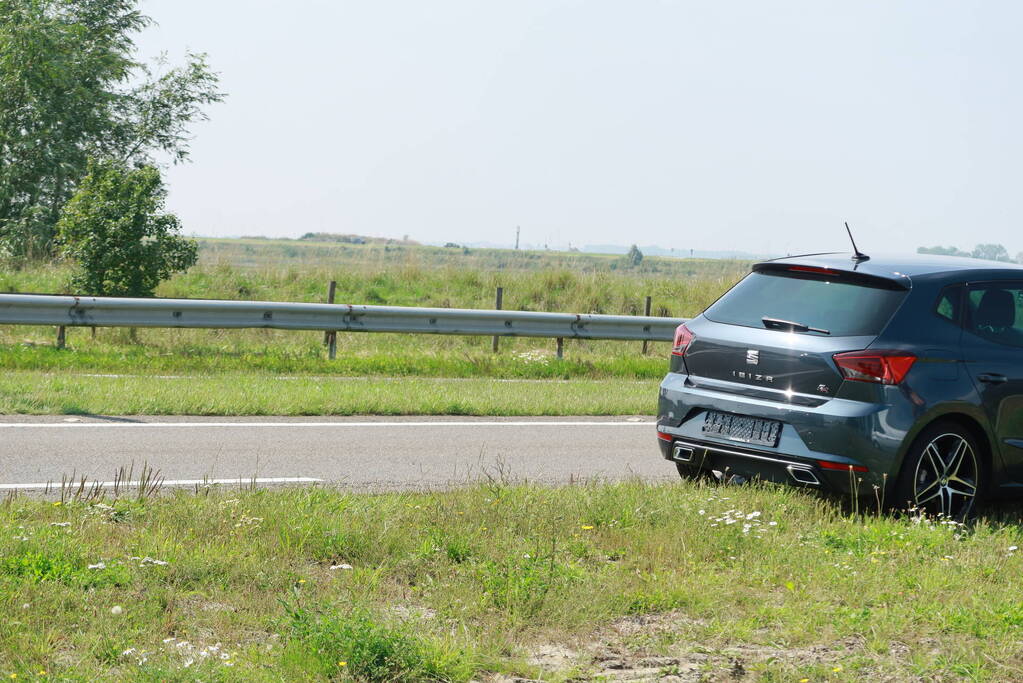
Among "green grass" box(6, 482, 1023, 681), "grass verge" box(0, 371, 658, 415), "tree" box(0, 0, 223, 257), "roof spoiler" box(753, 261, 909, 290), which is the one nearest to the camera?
"green grass" box(6, 482, 1023, 681)

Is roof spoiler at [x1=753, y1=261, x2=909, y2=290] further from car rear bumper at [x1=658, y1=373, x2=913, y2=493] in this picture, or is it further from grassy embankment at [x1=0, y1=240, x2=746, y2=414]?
grassy embankment at [x1=0, y1=240, x2=746, y2=414]

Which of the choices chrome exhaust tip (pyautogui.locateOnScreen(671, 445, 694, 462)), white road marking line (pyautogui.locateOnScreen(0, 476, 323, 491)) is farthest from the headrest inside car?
white road marking line (pyautogui.locateOnScreen(0, 476, 323, 491))

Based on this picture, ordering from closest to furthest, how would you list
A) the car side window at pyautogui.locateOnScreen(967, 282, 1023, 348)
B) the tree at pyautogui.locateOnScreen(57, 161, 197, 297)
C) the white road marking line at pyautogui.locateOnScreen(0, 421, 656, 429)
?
1. the car side window at pyautogui.locateOnScreen(967, 282, 1023, 348)
2. the white road marking line at pyautogui.locateOnScreen(0, 421, 656, 429)
3. the tree at pyautogui.locateOnScreen(57, 161, 197, 297)

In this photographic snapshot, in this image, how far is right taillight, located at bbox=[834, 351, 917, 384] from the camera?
Answer: 22.0 ft

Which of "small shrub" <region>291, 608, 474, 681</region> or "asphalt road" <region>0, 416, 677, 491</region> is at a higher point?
"small shrub" <region>291, 608, 474, 681</region>

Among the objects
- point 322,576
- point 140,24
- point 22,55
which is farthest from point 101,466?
point 140,24

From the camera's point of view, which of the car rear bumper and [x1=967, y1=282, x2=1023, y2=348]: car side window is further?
[x1=967, y1=282, x2=1023, y2=348]: car side window

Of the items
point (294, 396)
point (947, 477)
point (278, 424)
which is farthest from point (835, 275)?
point (294, 396)

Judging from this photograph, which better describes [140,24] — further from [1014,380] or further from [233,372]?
[1014,380]

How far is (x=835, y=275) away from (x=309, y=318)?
9.73m

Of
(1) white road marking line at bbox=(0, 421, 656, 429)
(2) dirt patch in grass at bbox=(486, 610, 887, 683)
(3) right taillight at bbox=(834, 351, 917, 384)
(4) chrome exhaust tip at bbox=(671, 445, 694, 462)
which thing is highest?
(3) right taillight at bbox=(834, 351, 917, 384)

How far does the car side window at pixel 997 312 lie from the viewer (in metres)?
7.29

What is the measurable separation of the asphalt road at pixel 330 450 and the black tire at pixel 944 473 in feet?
6.26

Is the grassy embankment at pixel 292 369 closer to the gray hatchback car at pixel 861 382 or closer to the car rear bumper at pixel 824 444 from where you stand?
the gray hatchback car at pixel 861 382
